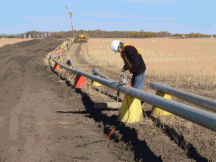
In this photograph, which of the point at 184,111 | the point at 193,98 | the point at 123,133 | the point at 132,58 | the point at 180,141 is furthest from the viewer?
the point at 132,58

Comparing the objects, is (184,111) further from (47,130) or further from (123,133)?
(47,130)

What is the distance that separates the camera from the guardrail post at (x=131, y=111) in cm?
543

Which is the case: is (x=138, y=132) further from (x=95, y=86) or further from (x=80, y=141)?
(x=95, y=86)

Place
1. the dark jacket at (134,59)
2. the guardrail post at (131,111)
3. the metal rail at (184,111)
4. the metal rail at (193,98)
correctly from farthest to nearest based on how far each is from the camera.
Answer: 1. the dark jacket at (134,59)
2. the guardrail post at (131,111)
3. the metal rail at (193,98)
4. the metal rail at (184,111)

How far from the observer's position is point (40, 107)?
726 cm

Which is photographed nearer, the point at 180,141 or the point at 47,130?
the point at 180,141

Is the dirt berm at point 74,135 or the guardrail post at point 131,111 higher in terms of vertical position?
the guardrail post at point 131,111

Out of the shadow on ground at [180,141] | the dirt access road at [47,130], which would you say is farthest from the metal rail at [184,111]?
the dirt access road at [47,130]

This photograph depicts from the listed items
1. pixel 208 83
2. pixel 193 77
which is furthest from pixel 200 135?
pixel 193 77

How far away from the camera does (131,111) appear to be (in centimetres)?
543

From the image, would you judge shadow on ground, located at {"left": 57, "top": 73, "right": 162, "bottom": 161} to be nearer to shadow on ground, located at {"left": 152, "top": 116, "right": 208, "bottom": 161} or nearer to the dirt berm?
the dirt berm

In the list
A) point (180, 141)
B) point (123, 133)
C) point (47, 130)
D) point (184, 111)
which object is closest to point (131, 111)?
point (123, 133)

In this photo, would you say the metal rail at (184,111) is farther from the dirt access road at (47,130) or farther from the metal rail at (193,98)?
the dirt access road at (47,130)

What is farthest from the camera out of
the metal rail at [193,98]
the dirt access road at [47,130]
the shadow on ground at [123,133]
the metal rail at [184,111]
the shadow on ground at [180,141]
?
the metal rail at [193,98]
